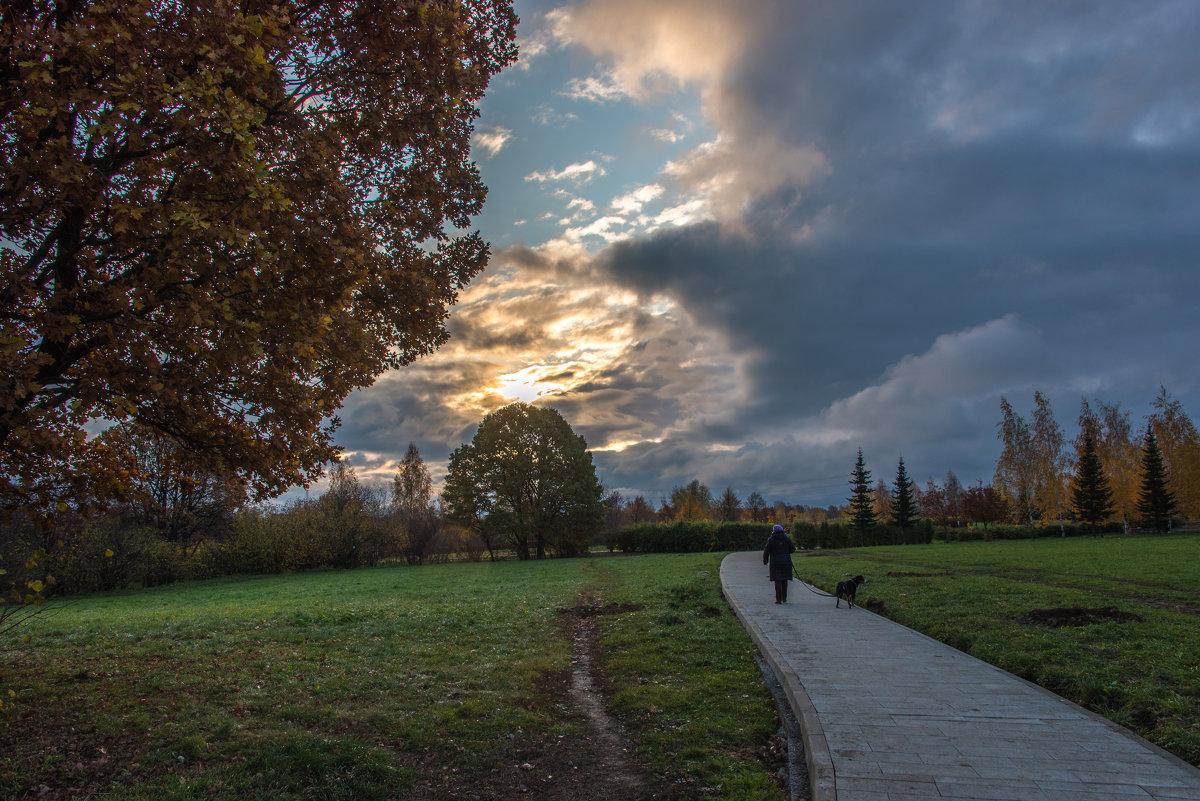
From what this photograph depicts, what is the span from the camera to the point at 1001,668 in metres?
7.89

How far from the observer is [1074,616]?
1087cm

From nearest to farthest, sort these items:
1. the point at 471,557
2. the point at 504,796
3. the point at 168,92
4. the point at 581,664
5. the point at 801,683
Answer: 1. the point at 168,92
2. the point at 504,796
3. the point at 801,683
4. the point at 581,664
5. the point at 471,557

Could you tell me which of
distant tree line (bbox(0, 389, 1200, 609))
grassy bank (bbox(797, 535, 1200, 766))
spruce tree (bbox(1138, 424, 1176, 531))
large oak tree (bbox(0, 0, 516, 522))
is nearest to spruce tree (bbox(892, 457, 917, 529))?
distant tree line (bbox(0, 389, 1200, 609))

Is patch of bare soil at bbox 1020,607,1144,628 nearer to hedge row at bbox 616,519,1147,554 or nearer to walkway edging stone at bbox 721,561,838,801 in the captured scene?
walkway edging stone at bbox 721,561,838,801

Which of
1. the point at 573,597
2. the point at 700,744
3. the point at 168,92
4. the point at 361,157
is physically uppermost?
the point at 361,157

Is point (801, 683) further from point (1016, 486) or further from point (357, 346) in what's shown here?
point (1016, 486)

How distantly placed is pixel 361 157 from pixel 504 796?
276 inches

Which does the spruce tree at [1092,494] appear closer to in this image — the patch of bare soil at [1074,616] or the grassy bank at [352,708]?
the patch of bare soil at [1074,616]

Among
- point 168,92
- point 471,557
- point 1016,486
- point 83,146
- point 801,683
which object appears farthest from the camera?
point 1016,486

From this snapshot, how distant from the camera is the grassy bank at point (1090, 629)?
6164 millimetres

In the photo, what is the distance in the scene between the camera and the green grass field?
528 cm

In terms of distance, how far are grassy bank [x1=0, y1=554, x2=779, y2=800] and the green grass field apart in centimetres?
3

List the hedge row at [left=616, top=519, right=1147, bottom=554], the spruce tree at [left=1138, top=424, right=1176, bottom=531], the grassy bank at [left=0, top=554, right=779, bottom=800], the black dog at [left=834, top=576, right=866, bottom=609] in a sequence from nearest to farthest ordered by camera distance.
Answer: the grassy bank at [left=0, top=554, right=779, bottom=800], the black dog at [left=834, top=576, right=866, bottom=609], the spruce tree at [left=1138, top=424, right=1176, bottom=531], the hedge row at [left=616, top=519, right=1147, bottom=554]

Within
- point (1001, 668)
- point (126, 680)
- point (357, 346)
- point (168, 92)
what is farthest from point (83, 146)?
point (1001, 668)
